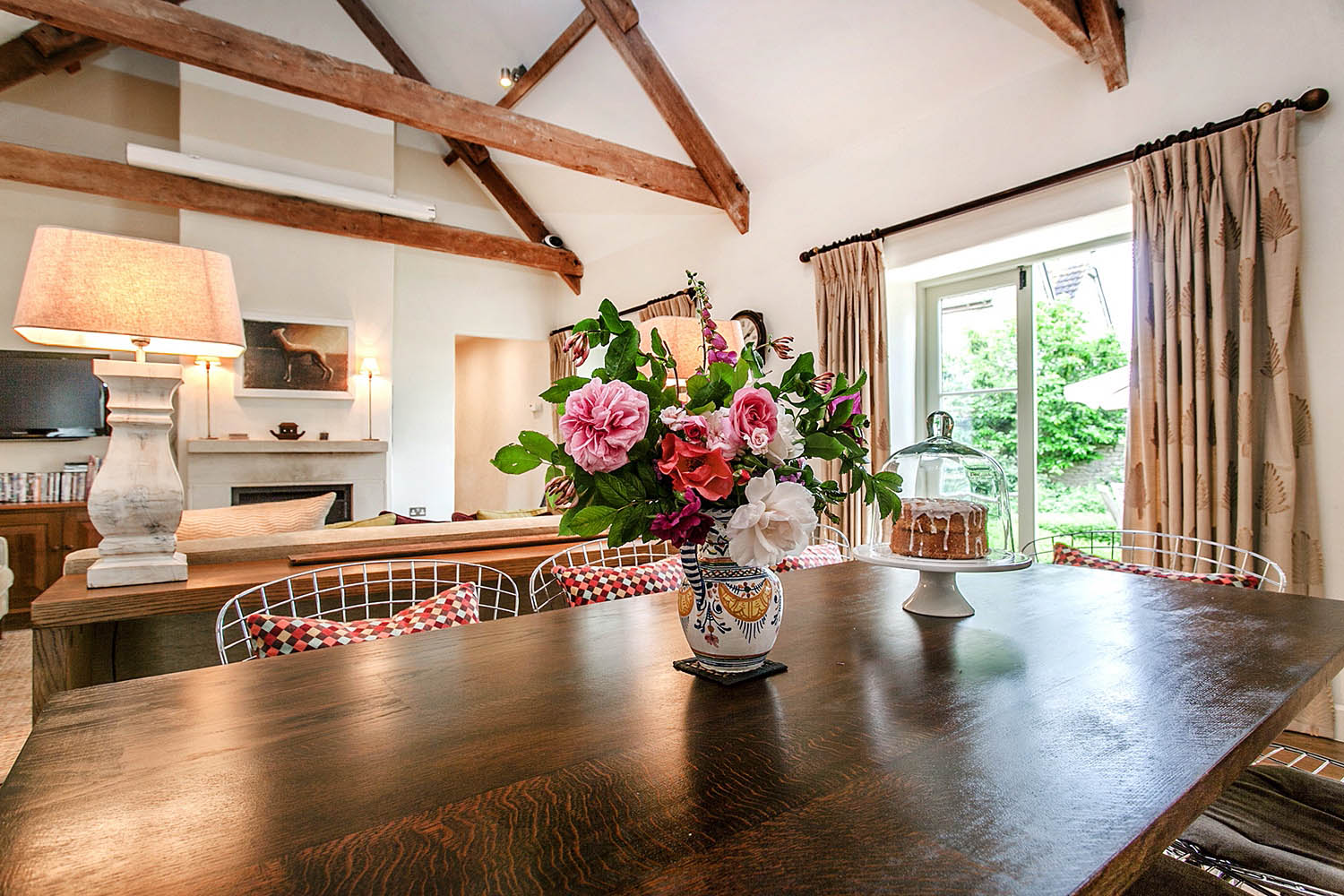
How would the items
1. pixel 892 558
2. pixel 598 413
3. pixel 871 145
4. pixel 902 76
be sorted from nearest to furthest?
pixel 598 413 → pixel 892 558 → pixel 902 76 → pixel 871 145

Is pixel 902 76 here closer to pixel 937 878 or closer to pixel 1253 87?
pixel 1253 87

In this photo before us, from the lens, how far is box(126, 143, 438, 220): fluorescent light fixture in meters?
4.77

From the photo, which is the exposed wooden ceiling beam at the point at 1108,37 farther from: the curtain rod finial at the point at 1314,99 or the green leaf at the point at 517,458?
the green leaf at the point at 517,458

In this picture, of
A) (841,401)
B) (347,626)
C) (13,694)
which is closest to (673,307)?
(13,694)

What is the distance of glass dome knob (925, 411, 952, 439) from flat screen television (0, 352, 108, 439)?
565 centimetres

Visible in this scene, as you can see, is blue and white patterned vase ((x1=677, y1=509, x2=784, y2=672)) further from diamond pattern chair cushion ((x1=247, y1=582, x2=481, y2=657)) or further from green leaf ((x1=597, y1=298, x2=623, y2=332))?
diamond pattern chair cushion ((x1=247, y1=582, x2=481, y2=657))

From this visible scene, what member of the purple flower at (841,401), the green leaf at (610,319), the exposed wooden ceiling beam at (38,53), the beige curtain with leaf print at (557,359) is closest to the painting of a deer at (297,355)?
the beige curtain with leaf print at (557,359)

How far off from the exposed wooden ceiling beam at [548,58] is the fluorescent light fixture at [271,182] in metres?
1.12

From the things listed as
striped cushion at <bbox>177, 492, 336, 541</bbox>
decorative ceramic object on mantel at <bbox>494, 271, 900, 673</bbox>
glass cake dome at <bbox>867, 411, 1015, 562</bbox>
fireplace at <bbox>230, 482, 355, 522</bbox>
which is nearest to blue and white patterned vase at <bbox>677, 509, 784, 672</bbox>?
decorative ceramic object on mantel at <bbox>494, 271, 900, 673</bbox>

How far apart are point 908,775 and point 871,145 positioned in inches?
156

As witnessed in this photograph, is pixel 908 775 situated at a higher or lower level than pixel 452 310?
lower

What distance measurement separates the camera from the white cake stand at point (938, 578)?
1257 millimetres

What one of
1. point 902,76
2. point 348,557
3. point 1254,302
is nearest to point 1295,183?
point 1254,302

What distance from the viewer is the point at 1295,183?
94.6 inches
